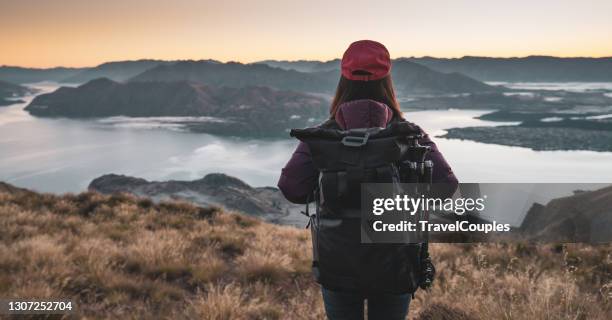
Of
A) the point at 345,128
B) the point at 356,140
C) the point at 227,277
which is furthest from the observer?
the point at 227,277

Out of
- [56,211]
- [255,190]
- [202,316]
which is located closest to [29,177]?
[255,190]

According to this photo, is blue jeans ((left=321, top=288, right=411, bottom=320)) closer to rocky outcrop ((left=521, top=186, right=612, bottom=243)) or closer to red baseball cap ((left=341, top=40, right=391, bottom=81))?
red baseball cap ((left=341, top=40, right=391, bottom=81))

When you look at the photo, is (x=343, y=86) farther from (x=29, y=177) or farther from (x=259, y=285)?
(x=29, y=177)

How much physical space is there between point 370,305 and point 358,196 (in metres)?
0.77

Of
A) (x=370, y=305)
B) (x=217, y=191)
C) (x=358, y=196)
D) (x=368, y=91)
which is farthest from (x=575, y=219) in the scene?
(x=217, y=191)

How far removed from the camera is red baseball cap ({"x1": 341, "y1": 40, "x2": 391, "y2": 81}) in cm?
225

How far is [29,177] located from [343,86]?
165168mm

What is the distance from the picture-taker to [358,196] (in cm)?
200

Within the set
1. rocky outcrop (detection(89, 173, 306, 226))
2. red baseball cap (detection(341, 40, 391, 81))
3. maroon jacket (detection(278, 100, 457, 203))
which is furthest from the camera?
rocky outcrop (detection(89, 173, 306, 226))

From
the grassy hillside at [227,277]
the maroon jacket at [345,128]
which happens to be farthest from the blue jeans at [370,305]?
the grassy hillside at [227,277]

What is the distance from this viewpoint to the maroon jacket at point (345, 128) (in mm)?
2148

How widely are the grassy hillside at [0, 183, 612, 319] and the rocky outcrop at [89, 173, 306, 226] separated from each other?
108 m

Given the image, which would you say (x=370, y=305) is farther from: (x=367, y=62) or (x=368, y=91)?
(x=367, y=62)

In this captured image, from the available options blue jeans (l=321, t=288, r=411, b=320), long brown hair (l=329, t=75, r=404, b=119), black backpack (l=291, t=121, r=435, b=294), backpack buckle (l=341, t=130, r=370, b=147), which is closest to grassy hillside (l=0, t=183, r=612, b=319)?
blue jeans (l=321, t=288, r=411, b=320)
